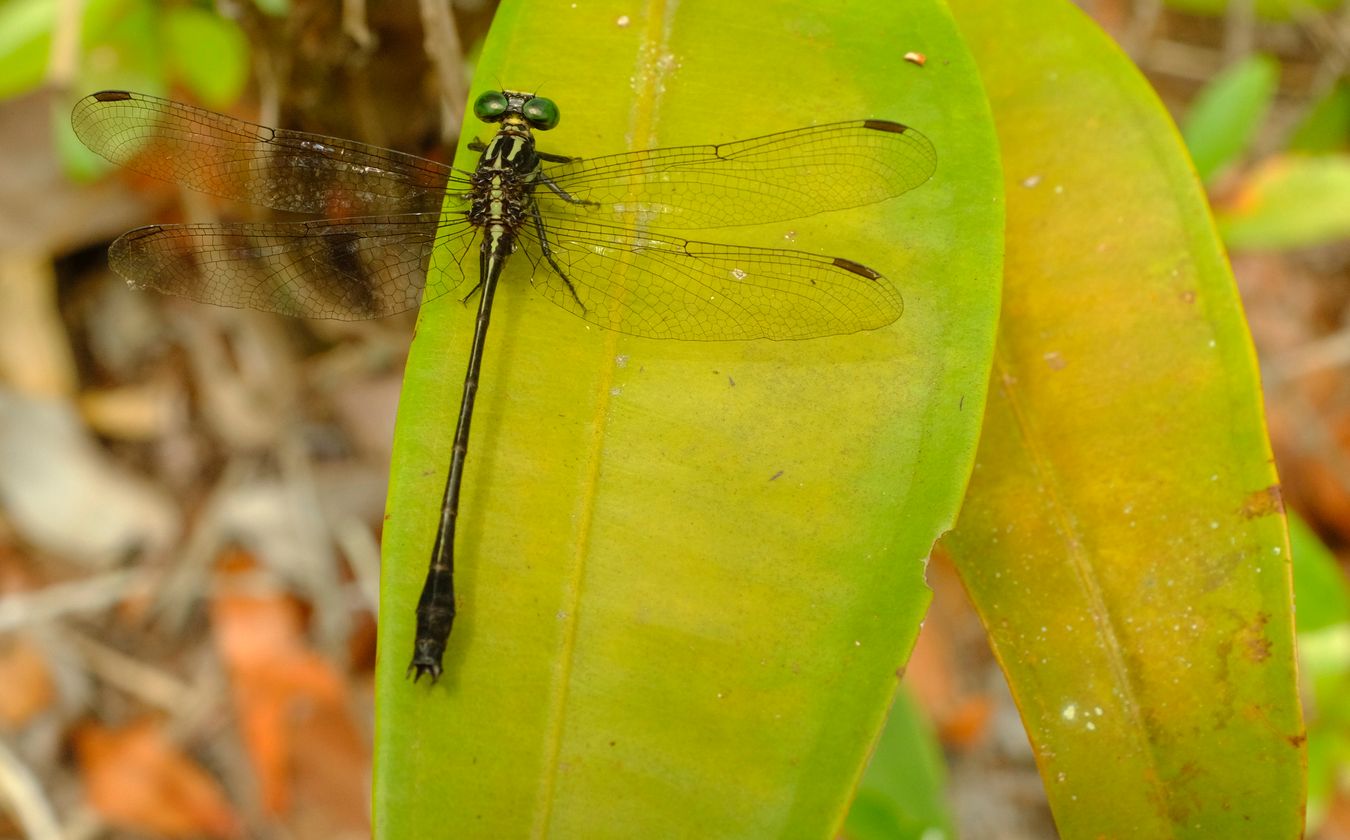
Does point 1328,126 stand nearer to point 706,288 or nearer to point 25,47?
point 706,288

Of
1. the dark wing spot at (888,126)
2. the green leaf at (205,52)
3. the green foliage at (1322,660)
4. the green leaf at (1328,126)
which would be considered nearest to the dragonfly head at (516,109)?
the dark wing spot at (888,126)

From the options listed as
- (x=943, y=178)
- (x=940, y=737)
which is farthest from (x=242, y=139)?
(x=940, y=737)

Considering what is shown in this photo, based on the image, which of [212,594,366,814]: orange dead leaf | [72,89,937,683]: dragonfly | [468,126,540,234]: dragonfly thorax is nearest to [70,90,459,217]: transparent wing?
[72,89,937,683]: dragonfly

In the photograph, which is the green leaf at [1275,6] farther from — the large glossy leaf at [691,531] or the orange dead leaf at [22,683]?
the orange dead leaf at [22,683]

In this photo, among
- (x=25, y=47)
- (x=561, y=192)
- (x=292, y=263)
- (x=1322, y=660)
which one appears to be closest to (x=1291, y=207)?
(x=1322, y=660)

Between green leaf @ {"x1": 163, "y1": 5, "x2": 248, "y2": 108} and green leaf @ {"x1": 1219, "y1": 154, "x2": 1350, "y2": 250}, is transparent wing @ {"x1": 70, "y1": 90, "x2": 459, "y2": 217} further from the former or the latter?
green leaf @ {"x1": 1219, "y1": 154, "x2": 1350, "y2": 250}
